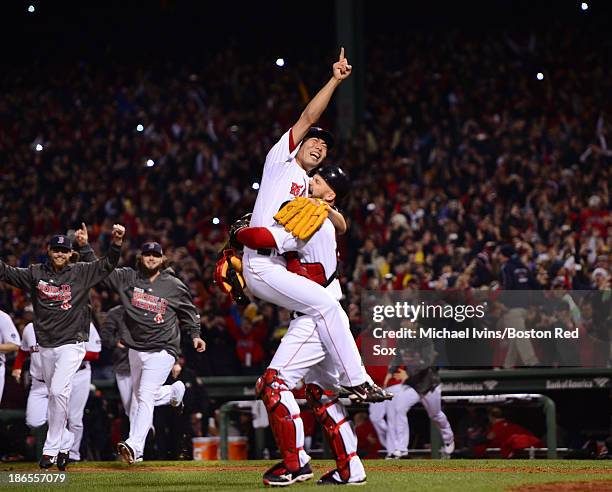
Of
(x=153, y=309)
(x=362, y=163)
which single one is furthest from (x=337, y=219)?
(x=362, y=163)

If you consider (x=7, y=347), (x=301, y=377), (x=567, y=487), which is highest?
(x=7, y=347)

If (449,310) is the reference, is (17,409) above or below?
below

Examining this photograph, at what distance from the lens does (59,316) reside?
9.32m

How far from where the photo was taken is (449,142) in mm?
19984

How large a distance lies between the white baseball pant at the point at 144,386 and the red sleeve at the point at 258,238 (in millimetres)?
3240

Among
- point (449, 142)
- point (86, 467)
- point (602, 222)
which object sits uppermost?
point (449, 142)

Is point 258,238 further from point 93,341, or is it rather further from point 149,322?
point 93,341

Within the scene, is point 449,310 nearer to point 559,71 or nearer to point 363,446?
point 363,446

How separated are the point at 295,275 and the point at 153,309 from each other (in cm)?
372

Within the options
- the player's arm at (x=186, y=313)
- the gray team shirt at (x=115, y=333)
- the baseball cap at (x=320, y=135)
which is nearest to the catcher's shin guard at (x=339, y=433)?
the baseball cap at (x=320, y=135)

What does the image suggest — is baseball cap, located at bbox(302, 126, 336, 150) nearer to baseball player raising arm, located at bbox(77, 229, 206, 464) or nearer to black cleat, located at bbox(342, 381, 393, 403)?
black cleat, located at bbox(342, 381, 393, 403)

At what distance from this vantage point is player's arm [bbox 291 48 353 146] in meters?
6.59

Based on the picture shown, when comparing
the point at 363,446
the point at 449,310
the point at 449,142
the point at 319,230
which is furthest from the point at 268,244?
the point at 449,142

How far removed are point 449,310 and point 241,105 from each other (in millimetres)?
13714
